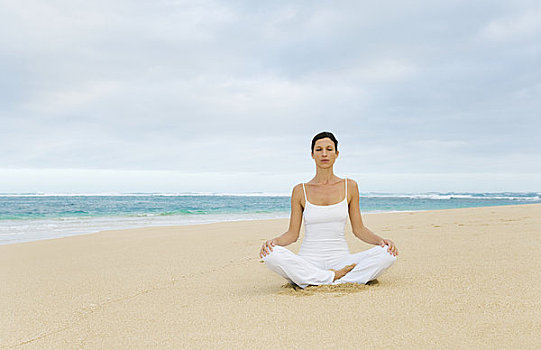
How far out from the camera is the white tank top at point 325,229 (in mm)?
4277

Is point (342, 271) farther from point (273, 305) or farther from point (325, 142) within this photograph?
point (325, 142)

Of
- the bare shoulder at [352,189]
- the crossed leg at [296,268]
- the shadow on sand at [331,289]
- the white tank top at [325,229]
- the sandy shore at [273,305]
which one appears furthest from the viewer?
the bare shoulder at [352,189]

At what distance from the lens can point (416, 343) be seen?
2.62 meters

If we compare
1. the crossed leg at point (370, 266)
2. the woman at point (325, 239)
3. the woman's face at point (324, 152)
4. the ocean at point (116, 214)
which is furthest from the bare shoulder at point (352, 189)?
the ocean at point (116, 214)

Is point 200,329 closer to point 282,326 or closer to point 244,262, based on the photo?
point 282,326

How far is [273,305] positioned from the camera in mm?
3641

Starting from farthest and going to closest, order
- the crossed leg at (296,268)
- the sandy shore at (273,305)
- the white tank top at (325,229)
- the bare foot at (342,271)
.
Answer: the white tank top at (325,229), the bare foot at (342,271), the crossed leg at (296,268), the sandy shore at (273,305)

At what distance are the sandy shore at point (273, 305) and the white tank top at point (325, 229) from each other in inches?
18.0

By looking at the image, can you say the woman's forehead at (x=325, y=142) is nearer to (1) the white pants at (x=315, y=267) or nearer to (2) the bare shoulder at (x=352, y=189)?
(2) the bare shoulder at (x=352, y=189)

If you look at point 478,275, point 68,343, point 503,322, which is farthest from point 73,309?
point 478,275

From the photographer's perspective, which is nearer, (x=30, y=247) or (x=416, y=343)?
(x=416, y=343)

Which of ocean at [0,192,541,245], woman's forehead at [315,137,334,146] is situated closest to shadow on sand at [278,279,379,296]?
woman's forehead at [315,137,334,146]

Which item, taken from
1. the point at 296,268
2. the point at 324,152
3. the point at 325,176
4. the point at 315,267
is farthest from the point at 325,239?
the point at 324,152

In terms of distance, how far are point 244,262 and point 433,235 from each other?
3825 mm
